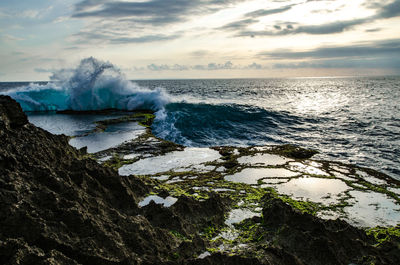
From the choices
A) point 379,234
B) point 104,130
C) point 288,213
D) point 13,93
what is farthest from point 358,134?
point 13,93

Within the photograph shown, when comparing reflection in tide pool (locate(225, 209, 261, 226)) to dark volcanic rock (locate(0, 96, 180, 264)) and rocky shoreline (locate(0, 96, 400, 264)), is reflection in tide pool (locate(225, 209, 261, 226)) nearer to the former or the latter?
rocky shoreline (locate(0, 96, 400, 264))

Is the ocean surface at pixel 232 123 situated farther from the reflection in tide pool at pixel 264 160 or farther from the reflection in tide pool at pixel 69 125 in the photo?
the reflection in tide pool at pixel 69 125

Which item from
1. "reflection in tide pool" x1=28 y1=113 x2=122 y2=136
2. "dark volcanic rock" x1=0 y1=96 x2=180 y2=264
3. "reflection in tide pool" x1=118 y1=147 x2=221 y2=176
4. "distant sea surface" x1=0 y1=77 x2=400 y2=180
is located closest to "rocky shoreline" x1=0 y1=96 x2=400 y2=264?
"dark volcanic rock" x1=0 y1=96 x2=180 y2=264

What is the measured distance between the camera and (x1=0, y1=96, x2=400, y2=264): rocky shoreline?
264 centimetres

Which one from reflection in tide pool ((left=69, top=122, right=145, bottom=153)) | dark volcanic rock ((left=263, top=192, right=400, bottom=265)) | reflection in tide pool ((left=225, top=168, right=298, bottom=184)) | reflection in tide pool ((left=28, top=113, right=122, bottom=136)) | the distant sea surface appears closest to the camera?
dark volcanic rock ((left=263, top=192, right=400, bottom=265))

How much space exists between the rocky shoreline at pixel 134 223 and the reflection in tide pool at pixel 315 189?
32 cm

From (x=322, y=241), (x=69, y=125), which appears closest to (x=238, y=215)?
(x=322, y=241)

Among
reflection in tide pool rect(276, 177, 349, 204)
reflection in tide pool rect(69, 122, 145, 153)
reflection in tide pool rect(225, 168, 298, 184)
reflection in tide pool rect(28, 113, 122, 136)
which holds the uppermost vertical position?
reflection in tide pool rect(28, 113, 122, 136)

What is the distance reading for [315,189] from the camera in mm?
6547

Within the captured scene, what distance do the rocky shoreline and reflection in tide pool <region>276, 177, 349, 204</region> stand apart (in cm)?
32

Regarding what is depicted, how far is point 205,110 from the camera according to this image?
62.4 ft

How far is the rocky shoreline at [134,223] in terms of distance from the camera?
104 inches

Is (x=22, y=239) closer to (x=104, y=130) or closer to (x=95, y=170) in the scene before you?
(x=95, y=170)

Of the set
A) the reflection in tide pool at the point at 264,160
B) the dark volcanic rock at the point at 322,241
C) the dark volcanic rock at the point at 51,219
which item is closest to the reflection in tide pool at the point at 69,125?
the reflection in tide pool at the point at 264,160
